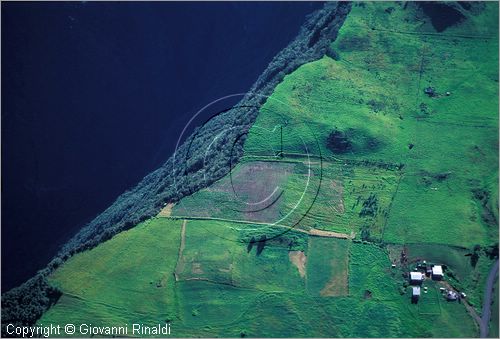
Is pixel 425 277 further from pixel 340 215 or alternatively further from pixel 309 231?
pixel 309 231

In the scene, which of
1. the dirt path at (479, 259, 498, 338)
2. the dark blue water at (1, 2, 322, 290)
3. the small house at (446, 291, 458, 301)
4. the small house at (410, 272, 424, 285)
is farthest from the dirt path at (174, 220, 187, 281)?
the dirt path at (479, 259, 498, 338)

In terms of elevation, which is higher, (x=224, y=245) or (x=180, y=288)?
(x=224, y=245)

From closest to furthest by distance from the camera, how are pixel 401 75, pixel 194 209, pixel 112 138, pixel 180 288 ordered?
pixel 180 288
pixel 194 209
pixel 401 75
pixel 112 138

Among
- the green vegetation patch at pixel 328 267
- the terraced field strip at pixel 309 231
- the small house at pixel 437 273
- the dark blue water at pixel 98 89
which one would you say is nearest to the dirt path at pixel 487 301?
the small house at pixel 437 273

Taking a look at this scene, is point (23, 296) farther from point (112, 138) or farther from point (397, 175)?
point (397, 175)

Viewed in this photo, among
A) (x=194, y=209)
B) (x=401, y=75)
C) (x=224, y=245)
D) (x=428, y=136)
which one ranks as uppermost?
(x=401, y=75)

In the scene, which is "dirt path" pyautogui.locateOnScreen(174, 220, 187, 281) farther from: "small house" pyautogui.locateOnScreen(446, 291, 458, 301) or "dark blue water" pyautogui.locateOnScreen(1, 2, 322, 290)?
"small house" pyautogui.locateOnScreen(446, 291, 458, 301)

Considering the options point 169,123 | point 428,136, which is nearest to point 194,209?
point 169,123
